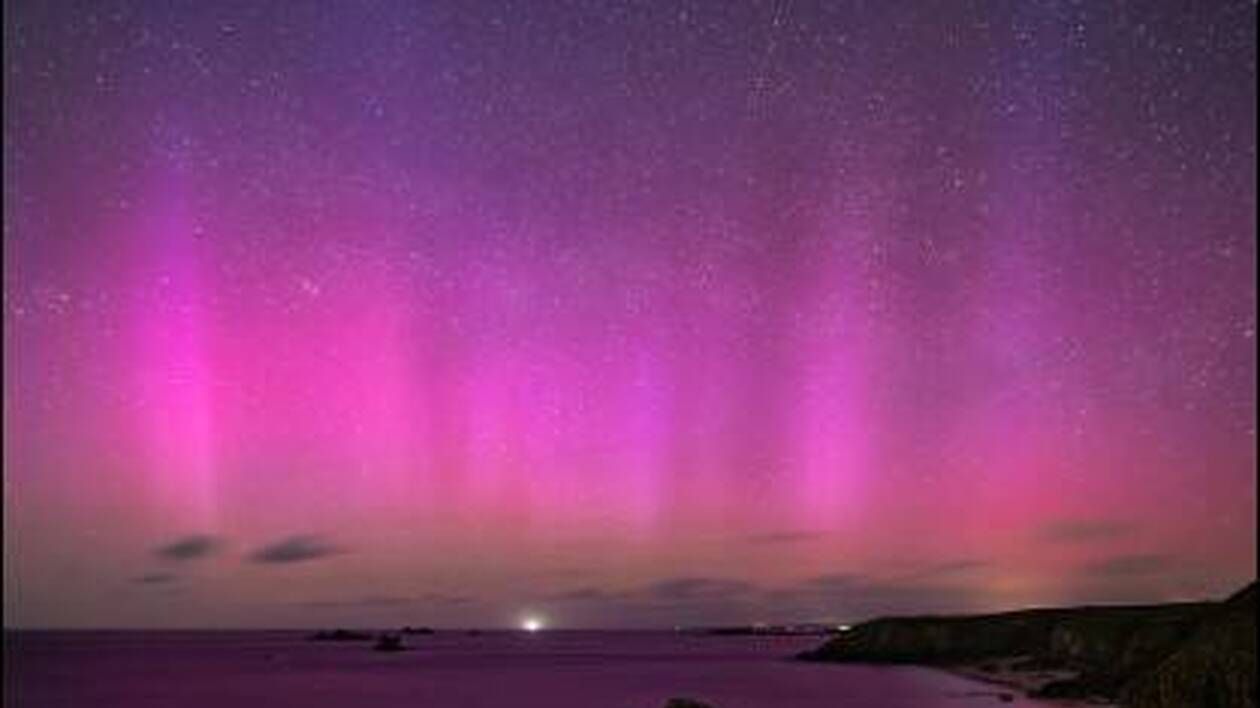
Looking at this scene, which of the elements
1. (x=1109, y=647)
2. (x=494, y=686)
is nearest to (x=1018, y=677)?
(x=1109, y=647)

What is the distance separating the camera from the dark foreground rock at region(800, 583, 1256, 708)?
50719 millimetres

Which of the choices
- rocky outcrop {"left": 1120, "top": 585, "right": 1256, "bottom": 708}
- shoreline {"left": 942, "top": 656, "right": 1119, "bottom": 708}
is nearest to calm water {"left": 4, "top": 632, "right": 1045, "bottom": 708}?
shoreline {"left": 942, "top": 656, "right": 1119, "bottom": 708}

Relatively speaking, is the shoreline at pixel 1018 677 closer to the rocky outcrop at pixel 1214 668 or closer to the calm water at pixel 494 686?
the calm water at pixel 494 686

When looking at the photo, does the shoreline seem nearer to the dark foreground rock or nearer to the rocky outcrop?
the dark foreground rock

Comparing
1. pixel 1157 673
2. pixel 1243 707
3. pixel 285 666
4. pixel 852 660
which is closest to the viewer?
pixel 1243 707

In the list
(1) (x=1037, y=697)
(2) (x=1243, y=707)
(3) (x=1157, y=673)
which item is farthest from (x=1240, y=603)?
(1) (x=1037, y=697)

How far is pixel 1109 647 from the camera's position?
101 meters

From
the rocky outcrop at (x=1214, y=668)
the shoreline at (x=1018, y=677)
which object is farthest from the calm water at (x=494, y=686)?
the rocky outcrop at (x=1214, y=668)

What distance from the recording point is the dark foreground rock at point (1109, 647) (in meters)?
50.7

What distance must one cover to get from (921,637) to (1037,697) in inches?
2532

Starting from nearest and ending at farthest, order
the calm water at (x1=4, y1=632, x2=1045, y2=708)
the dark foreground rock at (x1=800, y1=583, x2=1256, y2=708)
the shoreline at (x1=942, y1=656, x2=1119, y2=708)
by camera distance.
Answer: the dark foreground rock at (x1=800, y1=583, x2=1256, y2=708)
the shoreline at (x1=942, y1=656, x2=1119, y2=708)
the calm water at (x1=4, y1=632, x2=1045, y2=708)

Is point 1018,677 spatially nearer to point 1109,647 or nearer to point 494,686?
point 1109,647

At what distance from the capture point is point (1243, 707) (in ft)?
156

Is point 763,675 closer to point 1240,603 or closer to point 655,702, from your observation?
point 655,702
